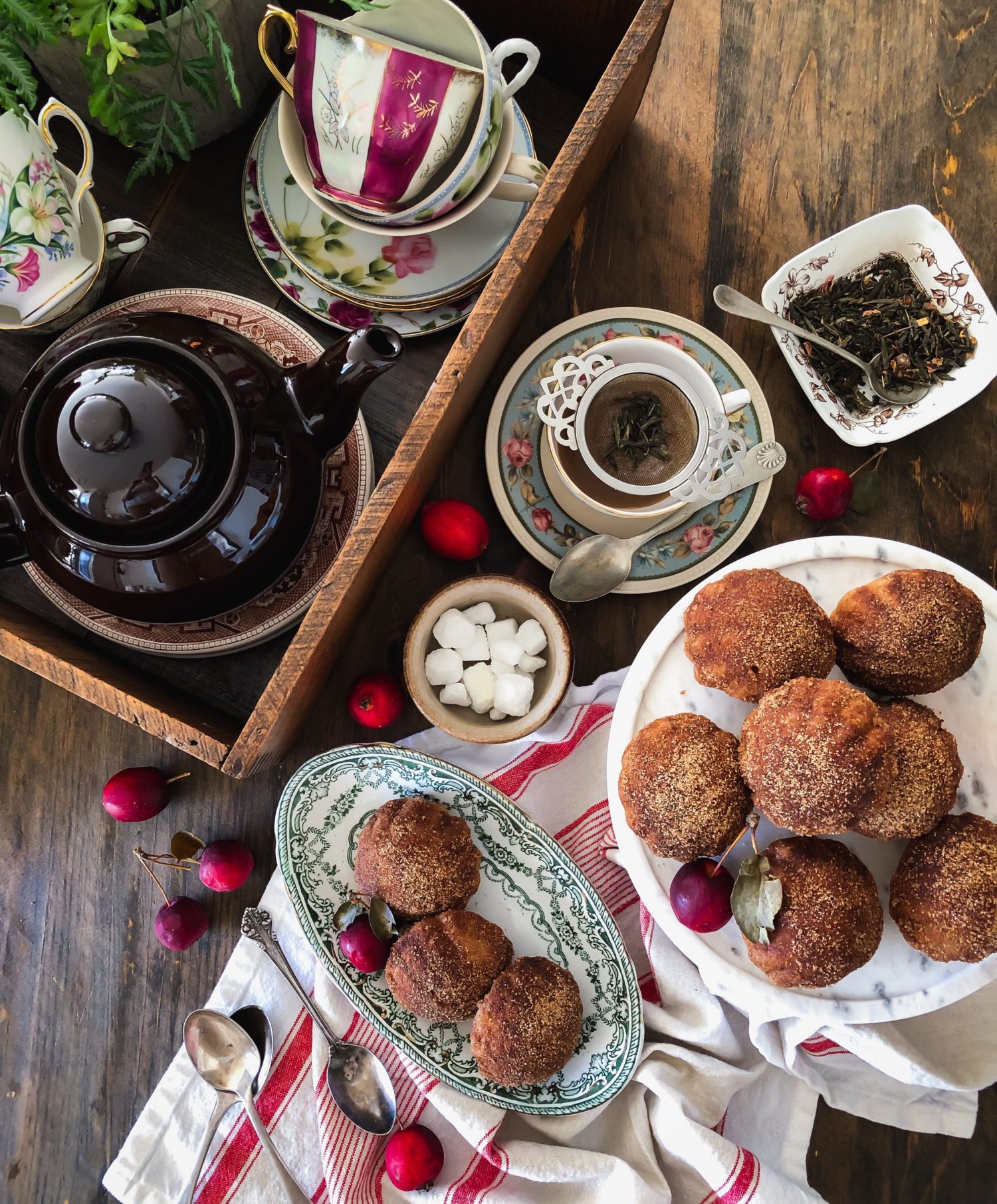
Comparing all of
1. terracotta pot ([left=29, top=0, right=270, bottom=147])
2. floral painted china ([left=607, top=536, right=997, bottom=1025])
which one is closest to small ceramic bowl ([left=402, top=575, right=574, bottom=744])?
floral painted china ([left=607, top=536, right=997, bottom=1025])

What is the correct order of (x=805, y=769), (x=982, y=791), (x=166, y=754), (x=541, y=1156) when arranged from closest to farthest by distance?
(x=805, y=769), (x=982, y=791), (x=541, y=1156), (x=166, y=754)

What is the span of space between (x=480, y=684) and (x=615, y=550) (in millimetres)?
204

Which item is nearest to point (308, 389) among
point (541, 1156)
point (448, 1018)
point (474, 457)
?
point (474, 457)

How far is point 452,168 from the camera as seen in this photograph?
0.84 meters

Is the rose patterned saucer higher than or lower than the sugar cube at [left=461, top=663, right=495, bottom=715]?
higher

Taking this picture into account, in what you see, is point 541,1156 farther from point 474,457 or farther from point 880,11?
point 880,11

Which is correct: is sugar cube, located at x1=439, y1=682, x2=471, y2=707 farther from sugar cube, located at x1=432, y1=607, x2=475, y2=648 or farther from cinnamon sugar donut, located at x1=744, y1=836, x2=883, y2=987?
cinnamon sugar donut, located at x1=744, y1=836, x2=883, y2=987

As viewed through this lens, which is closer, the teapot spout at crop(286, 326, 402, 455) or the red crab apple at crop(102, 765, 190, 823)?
the teapot spout at crop(286, 326, 402, 455)

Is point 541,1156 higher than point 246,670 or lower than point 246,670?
lower

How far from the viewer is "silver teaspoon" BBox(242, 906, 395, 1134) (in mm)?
923

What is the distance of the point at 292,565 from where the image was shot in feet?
2.72

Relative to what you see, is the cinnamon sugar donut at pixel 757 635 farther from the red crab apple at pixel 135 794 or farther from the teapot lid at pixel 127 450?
the red crab apple at pixel 135 794

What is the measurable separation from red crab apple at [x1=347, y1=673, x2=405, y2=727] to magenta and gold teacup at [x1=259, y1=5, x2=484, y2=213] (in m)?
0.49

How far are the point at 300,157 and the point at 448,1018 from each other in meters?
0.89
